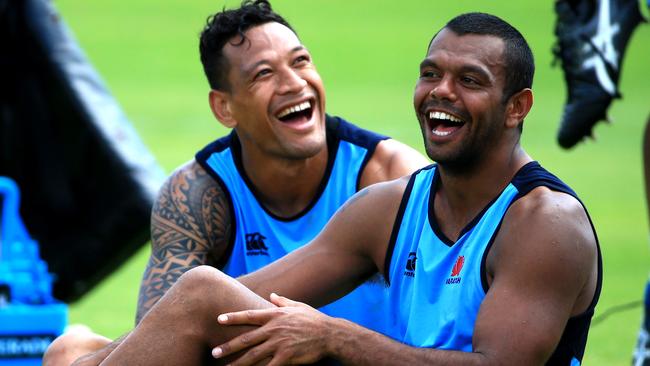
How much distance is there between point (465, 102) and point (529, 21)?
19.9 metres

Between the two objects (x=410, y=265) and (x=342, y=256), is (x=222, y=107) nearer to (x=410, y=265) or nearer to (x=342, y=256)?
(x=342, y=256)

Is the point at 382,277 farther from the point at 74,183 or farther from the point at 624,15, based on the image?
the point at 74,183

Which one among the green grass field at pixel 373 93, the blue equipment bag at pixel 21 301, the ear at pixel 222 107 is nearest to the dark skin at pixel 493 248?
the ear at pixel 222 107

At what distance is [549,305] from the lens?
3740mm

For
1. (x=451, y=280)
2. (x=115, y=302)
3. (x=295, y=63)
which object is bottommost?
(x=115, y=302)

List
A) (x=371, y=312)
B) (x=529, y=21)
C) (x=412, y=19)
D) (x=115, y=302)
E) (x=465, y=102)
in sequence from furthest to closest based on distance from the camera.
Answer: (x=412, y=19) < (x=529, y=21) < (x=115, y=302) < (x=371, y=312) < (x=465, y=102)

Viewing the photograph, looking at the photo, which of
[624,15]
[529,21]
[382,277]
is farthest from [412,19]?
[382,277]

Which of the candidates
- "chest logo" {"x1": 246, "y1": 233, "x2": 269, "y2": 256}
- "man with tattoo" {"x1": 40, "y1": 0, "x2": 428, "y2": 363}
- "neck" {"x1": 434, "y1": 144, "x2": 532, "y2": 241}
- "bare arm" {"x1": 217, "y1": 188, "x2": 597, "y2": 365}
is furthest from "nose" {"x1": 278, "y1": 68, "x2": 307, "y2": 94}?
"bare arm" {"x1": 217, "y1": 188, "x2": 597, "y2": 365}

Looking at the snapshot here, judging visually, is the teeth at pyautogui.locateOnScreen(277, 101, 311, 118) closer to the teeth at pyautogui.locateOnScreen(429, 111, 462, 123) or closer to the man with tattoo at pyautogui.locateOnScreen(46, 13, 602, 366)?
the man with tattoo at pyautogui.locateOnScreen(46, 13, 602, 366)

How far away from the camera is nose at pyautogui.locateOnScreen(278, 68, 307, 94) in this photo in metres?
5.39

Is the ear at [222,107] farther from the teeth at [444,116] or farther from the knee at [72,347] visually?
the teeth at [444,116]

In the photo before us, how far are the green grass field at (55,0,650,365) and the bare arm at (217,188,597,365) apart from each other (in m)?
3.02

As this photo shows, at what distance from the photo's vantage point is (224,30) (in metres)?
Answer: 5.51

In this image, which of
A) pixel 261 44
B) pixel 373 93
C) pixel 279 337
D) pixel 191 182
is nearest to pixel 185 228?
pixel 191 182
